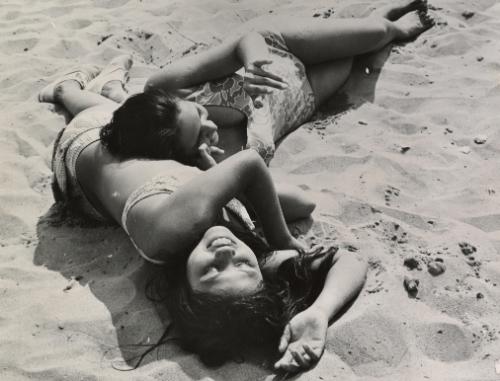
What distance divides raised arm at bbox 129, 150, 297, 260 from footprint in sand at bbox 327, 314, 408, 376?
Answer: 2.10 feet

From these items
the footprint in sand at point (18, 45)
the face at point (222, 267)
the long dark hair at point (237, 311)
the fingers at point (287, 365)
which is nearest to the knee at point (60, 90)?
the footprint in sand at point (18, 45)

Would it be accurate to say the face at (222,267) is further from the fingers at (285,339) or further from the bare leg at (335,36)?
the bare leg at (335,36)

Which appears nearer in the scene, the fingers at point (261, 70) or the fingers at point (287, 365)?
the fingers at point (287, 365)

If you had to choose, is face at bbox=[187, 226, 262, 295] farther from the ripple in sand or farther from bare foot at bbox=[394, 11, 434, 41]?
bare foot at bbox=[394, 11, 434, 41]

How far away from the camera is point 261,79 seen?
3293 millimetres

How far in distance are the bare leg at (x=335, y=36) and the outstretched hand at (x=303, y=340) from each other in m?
1.99

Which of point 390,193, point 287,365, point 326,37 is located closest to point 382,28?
point 326,37

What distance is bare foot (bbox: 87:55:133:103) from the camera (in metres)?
4.00

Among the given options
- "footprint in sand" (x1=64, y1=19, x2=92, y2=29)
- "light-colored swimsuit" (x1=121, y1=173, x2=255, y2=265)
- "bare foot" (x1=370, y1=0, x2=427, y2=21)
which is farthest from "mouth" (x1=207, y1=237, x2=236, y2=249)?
"footprint in sand" (x1=64, y1=19, x2=92, y2=29)

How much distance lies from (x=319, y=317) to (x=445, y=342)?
0.50 meters

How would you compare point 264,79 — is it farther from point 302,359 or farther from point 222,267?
point 302,359

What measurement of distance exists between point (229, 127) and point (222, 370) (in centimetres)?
172

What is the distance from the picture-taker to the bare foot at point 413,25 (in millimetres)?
4422

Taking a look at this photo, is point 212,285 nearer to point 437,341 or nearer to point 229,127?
point 437,341
